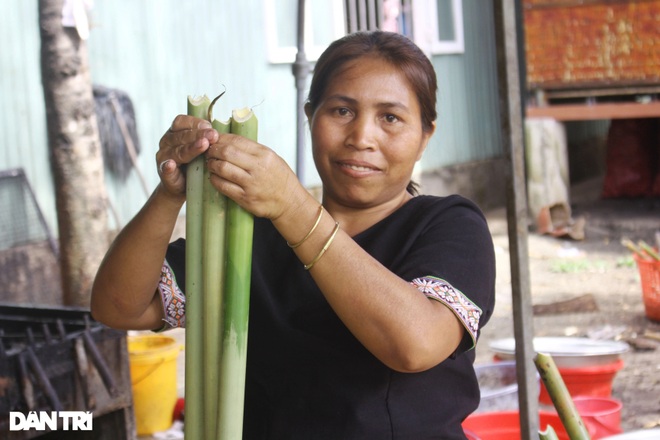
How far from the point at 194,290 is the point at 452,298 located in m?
0.44

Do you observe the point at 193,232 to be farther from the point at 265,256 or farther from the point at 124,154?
the point at 124,154

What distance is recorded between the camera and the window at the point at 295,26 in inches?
315

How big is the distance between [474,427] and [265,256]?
140 centimetres

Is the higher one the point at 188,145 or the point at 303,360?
the point at 188,145

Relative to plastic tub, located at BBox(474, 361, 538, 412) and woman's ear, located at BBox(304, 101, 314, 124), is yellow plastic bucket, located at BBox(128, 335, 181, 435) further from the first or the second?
woman's ear, located at BBox(304, 101, 314, 124)

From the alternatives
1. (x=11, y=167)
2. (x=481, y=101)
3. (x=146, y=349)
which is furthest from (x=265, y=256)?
(x=481, y=101)

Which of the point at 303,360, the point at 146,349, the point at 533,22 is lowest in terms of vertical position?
the point at 146,349

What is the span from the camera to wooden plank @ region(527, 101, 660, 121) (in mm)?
9273

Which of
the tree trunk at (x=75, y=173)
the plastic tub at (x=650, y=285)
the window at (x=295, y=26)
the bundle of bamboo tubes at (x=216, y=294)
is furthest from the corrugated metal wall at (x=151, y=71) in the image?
the bundle of bamboo tubes at (x=216, y=294)

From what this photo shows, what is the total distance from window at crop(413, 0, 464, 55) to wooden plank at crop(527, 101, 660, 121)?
4.74ft

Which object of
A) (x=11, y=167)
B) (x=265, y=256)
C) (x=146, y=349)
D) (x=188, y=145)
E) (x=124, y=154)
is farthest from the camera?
(x=124, y=154)

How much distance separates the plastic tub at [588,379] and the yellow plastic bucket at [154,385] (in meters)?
1.69

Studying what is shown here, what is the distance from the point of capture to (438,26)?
1077cm

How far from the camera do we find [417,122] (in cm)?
174
